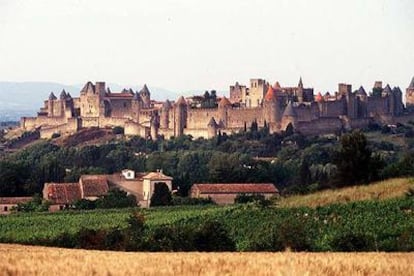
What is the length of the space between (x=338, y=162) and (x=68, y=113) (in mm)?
84530

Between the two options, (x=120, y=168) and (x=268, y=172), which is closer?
(x=268, y=172)

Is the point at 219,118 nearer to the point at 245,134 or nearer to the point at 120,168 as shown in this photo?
the point at 245,134

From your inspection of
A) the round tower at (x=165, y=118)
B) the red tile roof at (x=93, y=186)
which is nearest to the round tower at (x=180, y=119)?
Answer: the round tower at (x=165, y=118)

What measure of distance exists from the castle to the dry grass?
6256 centimetres

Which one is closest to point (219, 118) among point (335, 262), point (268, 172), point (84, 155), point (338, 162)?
point (84, 155)

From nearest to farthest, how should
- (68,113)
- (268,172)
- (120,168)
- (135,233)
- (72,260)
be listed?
1. (72,260)
2. (135,233)
3. (268,172)
4. (120,168)
5. (68,113)

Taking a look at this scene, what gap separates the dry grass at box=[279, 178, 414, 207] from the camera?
32.0 m

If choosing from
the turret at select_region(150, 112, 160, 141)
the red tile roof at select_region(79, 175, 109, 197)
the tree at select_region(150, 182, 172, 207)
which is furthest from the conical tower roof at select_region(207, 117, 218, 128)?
the tree at select_region(150, 182, 172, 207)

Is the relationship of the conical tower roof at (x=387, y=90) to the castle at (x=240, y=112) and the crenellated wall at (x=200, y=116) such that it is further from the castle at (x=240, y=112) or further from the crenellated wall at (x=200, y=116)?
the crenellated wall at (x=200, y=116)

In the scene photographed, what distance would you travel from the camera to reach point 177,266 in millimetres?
13656

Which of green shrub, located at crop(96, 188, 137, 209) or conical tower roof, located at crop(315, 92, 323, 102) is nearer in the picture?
green shrub, located at crop(96, 188, 137, 209)

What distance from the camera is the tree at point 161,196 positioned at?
184ft

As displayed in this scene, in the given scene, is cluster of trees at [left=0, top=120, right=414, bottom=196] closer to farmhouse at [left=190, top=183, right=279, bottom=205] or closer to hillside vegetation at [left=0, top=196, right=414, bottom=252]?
farmhouse at [left=190, top=183, right=279, bottom=205]

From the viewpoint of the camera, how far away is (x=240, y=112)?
10312 centimetres
